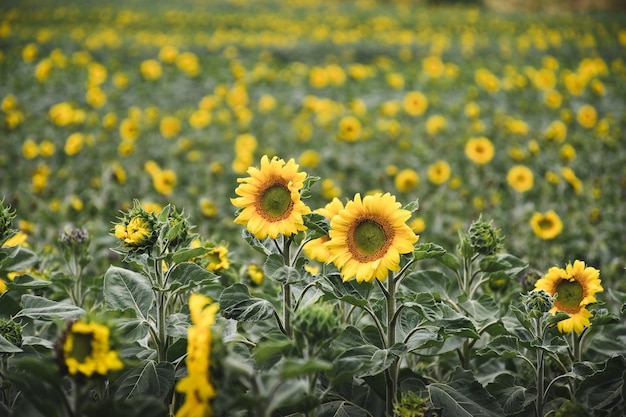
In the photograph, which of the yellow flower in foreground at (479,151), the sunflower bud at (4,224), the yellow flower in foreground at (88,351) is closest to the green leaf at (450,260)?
the yellow flower in foreground at (88,351)

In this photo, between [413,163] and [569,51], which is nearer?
[413,163]

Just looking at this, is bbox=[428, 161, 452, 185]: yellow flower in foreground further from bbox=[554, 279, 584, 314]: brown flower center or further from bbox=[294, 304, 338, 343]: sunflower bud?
bbox=[294, 304, 338, 343]: sunflower bud

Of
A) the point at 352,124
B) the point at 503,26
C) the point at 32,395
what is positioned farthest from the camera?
the point at 503,26

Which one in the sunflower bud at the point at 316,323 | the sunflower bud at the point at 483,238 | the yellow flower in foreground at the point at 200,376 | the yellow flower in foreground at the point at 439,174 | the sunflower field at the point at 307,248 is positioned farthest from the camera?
the yellow flower in foreground at the point at 439,174

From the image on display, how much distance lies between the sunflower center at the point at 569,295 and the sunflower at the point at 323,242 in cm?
70

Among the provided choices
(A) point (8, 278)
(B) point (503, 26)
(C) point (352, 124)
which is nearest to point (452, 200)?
(C) point (352, 124)

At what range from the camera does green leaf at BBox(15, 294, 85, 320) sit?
1.50 meters

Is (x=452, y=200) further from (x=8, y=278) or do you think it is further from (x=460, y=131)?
(x=8, y=278)

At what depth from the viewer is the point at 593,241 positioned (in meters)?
3.28

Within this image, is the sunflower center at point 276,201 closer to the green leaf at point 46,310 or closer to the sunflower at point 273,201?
the sunflower at point 273,201

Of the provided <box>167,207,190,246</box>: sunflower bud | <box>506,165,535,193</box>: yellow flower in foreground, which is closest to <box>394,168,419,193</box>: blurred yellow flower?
<box>506,165,535,193</box>: yellow flower in foreground

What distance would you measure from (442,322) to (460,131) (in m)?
4.29

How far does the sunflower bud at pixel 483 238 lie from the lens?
1.75 meters

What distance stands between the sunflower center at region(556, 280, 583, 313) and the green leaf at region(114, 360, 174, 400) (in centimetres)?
112
